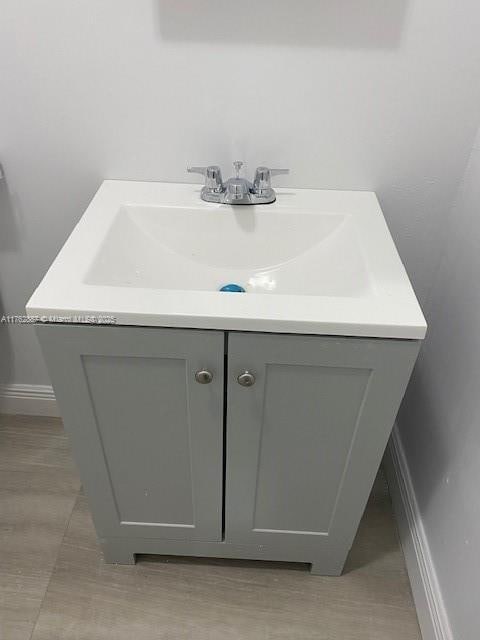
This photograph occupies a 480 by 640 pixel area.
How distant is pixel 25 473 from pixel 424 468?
110 cm

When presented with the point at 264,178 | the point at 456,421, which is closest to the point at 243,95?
the point at 264,178

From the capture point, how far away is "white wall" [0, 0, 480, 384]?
93 centimetres

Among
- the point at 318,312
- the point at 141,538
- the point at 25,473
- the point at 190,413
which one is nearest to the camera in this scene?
the point at 318,312

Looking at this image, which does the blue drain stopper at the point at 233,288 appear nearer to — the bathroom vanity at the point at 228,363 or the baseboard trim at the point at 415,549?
the bathroom vanity at the point at 228,363

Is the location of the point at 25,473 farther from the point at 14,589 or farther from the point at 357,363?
the point at 357,363

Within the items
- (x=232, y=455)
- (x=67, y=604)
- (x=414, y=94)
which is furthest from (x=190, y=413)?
(x=414, y=94)

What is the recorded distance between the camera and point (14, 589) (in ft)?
3.93

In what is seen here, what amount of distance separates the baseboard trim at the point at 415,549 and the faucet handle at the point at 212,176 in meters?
0.88

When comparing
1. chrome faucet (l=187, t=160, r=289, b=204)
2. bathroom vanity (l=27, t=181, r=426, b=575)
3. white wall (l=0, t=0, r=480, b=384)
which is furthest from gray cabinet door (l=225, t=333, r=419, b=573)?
white wall (l=0, t=0, r=480, b=384)

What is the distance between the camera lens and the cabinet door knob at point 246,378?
0.82 meters

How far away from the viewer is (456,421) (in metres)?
1.08

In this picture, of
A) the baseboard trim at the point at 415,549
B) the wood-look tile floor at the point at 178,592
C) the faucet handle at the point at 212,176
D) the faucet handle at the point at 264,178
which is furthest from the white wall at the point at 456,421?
the faucet handle at the point at 212,176

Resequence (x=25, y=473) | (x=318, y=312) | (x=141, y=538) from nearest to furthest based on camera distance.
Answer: (x=318, y=312) → (x=141, y=538) → (x=25, y=473)

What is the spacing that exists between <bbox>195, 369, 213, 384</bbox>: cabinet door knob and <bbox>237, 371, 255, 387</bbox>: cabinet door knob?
0.05 m
